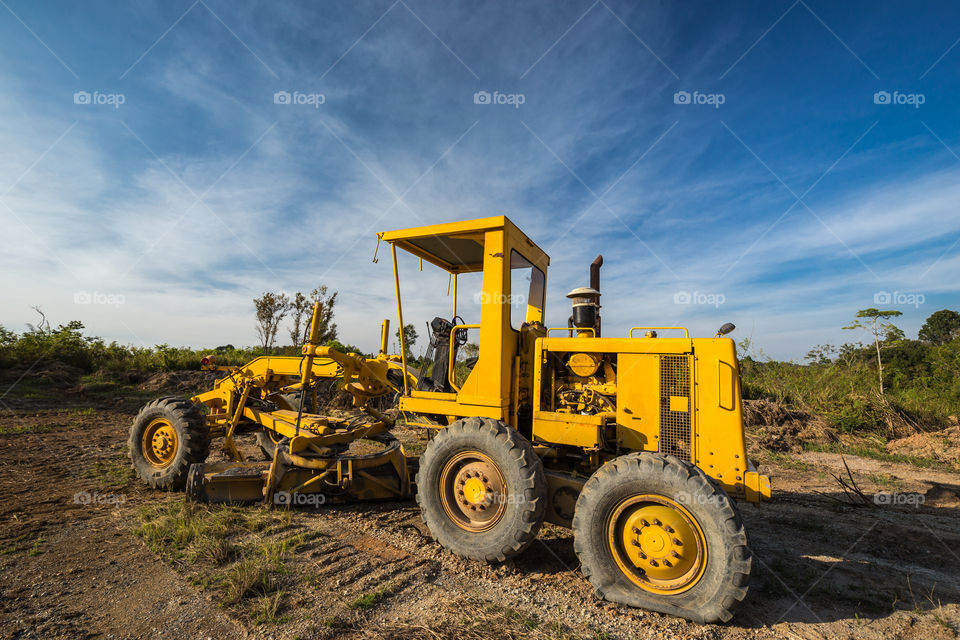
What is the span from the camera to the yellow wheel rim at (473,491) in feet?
13.6

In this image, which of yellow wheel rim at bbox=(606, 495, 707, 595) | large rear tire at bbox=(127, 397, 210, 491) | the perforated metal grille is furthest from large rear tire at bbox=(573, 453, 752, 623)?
large rear tire at bbox=(127, 397, 210, 491)

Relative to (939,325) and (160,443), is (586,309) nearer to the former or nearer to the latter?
(160,443)

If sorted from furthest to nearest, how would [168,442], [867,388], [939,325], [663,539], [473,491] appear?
[939,325]
[867,388]
[168,442]
[473,491]
[663,539]

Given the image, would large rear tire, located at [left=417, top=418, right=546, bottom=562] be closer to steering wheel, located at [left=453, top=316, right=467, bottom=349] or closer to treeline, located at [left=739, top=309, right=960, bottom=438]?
steering wheel, located at [left=453, top=316, right=467, bottom=349]

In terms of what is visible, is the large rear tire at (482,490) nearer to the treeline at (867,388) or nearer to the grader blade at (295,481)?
the grader blade at (295,481)

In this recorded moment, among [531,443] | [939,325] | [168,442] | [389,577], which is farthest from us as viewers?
[939,325]

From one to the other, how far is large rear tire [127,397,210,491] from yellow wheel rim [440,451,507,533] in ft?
12.6

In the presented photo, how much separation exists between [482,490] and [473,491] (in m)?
0.11

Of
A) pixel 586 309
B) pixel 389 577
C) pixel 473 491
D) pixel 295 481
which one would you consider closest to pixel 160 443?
pixel 295 481

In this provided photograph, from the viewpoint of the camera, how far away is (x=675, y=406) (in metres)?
4.13

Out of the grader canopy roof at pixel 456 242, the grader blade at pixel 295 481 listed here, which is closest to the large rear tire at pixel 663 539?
the grader canopy roof at pixel 456 242

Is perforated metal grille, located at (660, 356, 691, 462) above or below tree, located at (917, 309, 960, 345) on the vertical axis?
below

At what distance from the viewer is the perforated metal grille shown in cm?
408

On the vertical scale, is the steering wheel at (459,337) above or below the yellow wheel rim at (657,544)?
above
